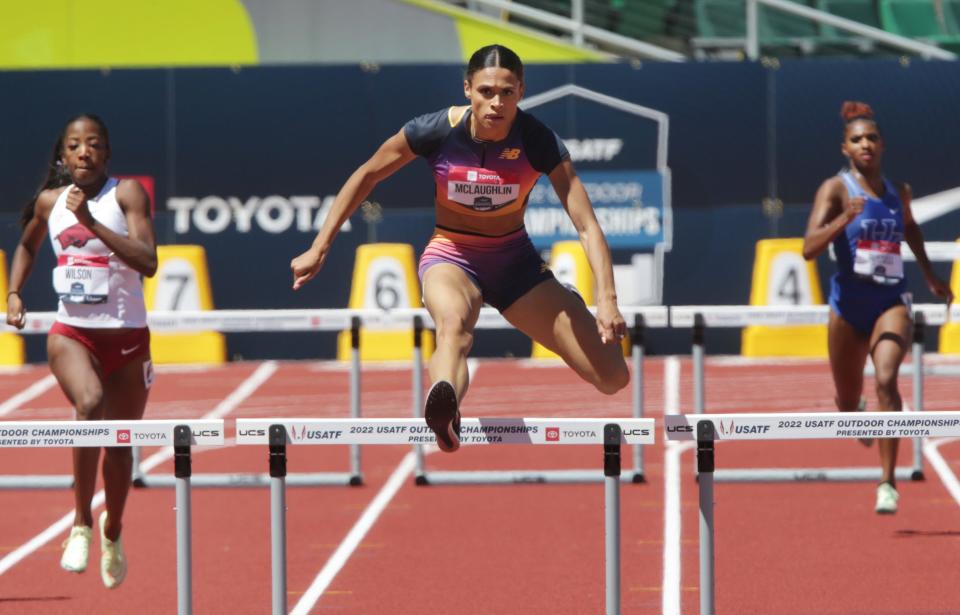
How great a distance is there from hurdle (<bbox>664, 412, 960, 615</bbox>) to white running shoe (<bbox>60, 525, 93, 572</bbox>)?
268 cm

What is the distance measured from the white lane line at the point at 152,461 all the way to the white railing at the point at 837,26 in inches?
→ 228

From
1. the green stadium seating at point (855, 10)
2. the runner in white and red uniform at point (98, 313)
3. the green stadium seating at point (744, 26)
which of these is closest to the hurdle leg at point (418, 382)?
the runner in white and red uniform at point (98, 313)

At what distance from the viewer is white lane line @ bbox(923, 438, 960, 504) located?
10281 mm

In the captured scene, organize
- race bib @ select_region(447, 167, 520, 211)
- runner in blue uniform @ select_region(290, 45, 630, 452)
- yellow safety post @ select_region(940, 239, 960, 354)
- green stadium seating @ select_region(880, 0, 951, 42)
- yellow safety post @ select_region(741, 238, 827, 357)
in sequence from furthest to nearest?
green stadium seating @ select_region(880, 0, 951, 42) → yellow safety post @ select_region(741, 238, 827, 357) → yellow safety post @ select_region(940, 239, 960, 354) → race bib @ select_region(447, 167, 520, 211) → runner in blue uniform @ select_region(290, 45, 630, 452)

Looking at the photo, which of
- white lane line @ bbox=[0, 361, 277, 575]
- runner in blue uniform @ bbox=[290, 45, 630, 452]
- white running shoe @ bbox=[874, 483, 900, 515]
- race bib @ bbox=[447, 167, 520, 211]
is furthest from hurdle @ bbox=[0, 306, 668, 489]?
race bib @ bbox=[447, 167, 520, 211]

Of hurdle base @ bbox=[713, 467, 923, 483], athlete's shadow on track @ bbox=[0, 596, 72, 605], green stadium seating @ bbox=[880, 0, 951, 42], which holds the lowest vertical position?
athlete's shadow on track @ bbox=[0, 596, 72, 605]

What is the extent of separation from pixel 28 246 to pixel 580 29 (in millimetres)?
11094

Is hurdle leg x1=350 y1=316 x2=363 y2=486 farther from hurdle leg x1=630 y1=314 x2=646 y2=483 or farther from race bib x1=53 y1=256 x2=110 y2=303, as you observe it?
race bib x1=53 y1=256 x2=110 y2=303

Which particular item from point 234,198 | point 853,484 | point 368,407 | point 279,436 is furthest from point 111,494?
point 234,198

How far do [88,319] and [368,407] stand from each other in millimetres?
6092

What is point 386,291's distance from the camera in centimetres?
1578

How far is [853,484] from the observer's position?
34.7 feet

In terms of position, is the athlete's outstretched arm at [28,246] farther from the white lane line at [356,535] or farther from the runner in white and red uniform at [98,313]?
the white lane line at [356,535]

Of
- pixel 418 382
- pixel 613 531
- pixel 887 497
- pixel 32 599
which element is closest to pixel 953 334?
pixel 887 497
